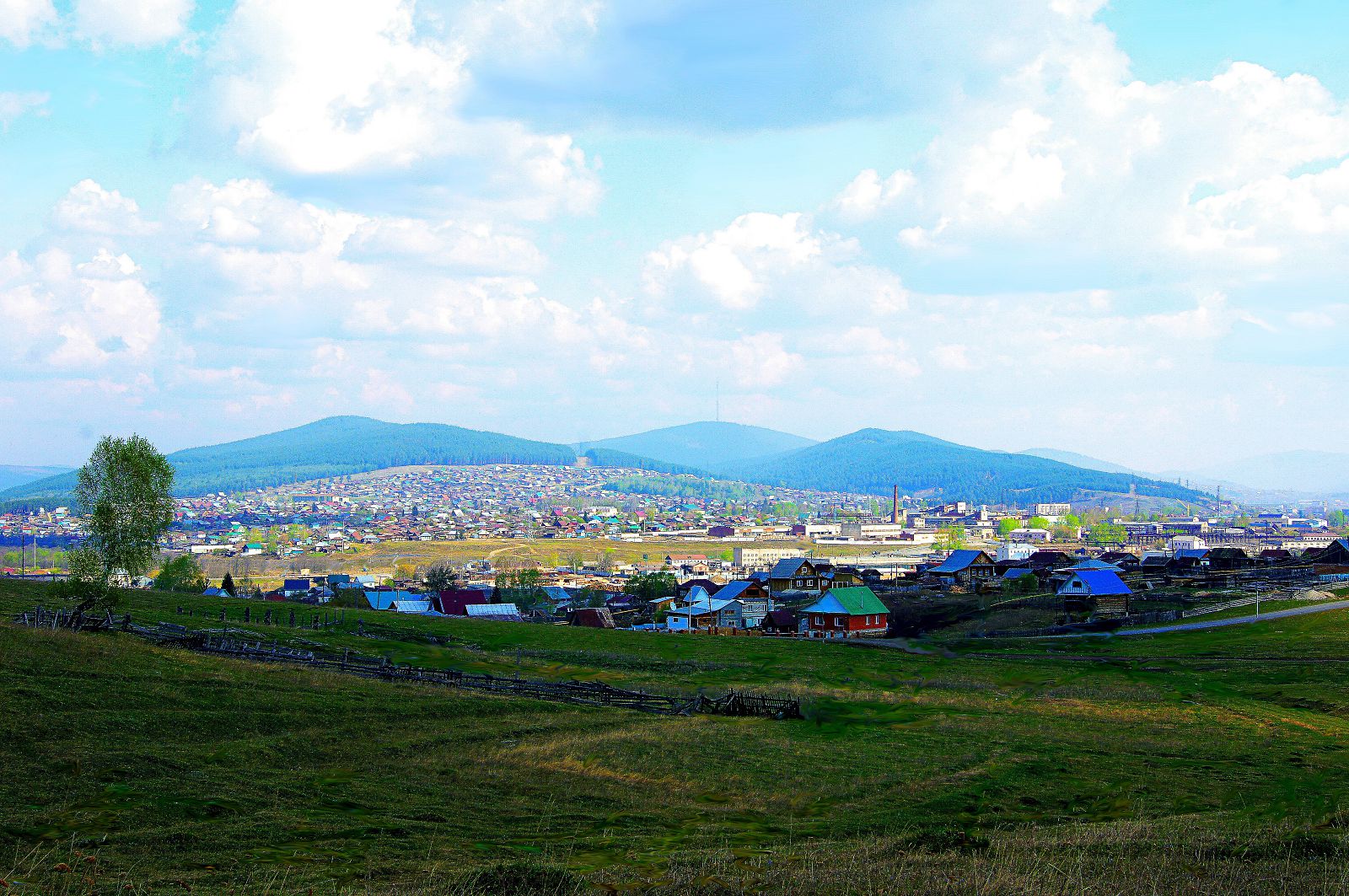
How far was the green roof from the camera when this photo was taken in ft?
246

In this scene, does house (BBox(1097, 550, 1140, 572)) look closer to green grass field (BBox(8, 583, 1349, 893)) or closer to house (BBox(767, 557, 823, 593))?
house (BBox(767, 557, 823, 593))

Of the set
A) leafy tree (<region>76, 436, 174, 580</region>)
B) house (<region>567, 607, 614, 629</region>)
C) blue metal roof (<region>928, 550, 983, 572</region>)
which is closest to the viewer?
leafy tree (<region>76, 436, 174, 580</region>)

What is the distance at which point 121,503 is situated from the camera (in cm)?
5409

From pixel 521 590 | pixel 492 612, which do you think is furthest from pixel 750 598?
pixel 521 590

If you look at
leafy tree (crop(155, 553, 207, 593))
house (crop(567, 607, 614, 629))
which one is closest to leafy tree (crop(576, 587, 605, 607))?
house (crop(567, 607, 614, 629))

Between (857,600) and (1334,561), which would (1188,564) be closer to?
(1334,561)

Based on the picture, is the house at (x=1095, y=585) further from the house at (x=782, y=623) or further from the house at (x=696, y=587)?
the house at (x=696, y=587)

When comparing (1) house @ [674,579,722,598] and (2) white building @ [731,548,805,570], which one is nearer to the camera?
(1) house @ [674,579,722,598]

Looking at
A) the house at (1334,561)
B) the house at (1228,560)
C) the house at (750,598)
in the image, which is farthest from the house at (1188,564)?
the house at (750,598)

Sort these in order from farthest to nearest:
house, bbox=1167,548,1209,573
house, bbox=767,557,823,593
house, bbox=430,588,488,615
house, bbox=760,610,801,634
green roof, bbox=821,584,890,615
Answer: house, bbox=767,557,823,593 < house, bbox=1167,548,1209,573 < house, bbox=430,588,488,615 < house, bbox=760,610,801,634 < green roof, bbox=821,584,890,615

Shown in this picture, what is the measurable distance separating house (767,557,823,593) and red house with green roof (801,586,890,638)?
2083cm

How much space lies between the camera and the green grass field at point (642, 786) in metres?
13.9

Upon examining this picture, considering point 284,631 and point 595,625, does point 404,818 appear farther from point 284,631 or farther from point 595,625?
point 595,625

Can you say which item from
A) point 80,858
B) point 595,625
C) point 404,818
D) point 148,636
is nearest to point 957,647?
point 595,625
